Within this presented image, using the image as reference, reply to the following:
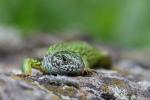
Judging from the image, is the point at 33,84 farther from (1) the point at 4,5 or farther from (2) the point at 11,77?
(1) the point at 4,5

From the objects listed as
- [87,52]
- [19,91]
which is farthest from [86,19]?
[19,91]

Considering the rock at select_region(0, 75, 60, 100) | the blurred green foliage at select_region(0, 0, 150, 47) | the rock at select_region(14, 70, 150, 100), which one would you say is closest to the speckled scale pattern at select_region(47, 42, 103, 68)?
the rock at select_region(14, 70, 150, 100)

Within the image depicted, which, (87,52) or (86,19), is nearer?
(87,52)

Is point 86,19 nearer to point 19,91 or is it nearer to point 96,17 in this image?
point 96,17

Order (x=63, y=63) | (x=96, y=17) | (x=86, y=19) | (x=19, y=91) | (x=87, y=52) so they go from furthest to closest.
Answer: (x=86, y=19) → (x=96, y=17) → (x=87, y=52) → (x=63, y=63) → (x=19, y=91)

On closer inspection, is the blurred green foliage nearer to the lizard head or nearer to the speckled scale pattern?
the speckled scale pattern

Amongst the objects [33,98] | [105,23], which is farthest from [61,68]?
[105,23]
